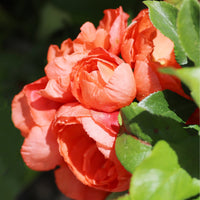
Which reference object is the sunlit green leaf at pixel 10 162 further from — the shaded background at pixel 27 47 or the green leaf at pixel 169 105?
the green leaf at pixel 169 105

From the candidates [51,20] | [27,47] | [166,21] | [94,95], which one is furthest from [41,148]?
[27,47]

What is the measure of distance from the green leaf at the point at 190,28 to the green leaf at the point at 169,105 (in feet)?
0.22

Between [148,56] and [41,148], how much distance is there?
8.6 inches

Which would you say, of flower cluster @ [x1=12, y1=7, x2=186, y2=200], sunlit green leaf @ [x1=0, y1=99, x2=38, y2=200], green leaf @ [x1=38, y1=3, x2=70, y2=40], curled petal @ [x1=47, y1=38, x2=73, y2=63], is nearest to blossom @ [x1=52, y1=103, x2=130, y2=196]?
flower cluster @ [x1=12, y1=7, x2=186, y2=200]

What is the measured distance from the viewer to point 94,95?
46 cm

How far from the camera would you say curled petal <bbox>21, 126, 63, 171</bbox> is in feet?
1.81

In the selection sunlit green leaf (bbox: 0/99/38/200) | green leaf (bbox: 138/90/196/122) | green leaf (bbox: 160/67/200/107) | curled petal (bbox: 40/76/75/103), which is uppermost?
green leaf (bbox: 160/67/200/107)

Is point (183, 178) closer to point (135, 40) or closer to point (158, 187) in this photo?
point (158, 187)

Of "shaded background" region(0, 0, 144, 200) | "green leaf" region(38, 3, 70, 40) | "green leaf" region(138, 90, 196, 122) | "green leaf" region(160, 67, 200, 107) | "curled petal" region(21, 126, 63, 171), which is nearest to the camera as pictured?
"green leaf" region(160, 67, 200, 107)

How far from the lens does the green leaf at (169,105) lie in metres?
0.43

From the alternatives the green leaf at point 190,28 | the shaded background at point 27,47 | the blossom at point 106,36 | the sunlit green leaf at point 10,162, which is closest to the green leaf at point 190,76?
the green leaf at point 190,28

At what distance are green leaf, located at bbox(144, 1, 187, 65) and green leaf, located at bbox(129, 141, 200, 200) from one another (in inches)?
4.4

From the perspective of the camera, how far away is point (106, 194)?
22.2 inches

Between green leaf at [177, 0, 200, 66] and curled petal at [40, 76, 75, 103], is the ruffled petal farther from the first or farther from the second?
green leaf at [177, 0, 200, 66]
